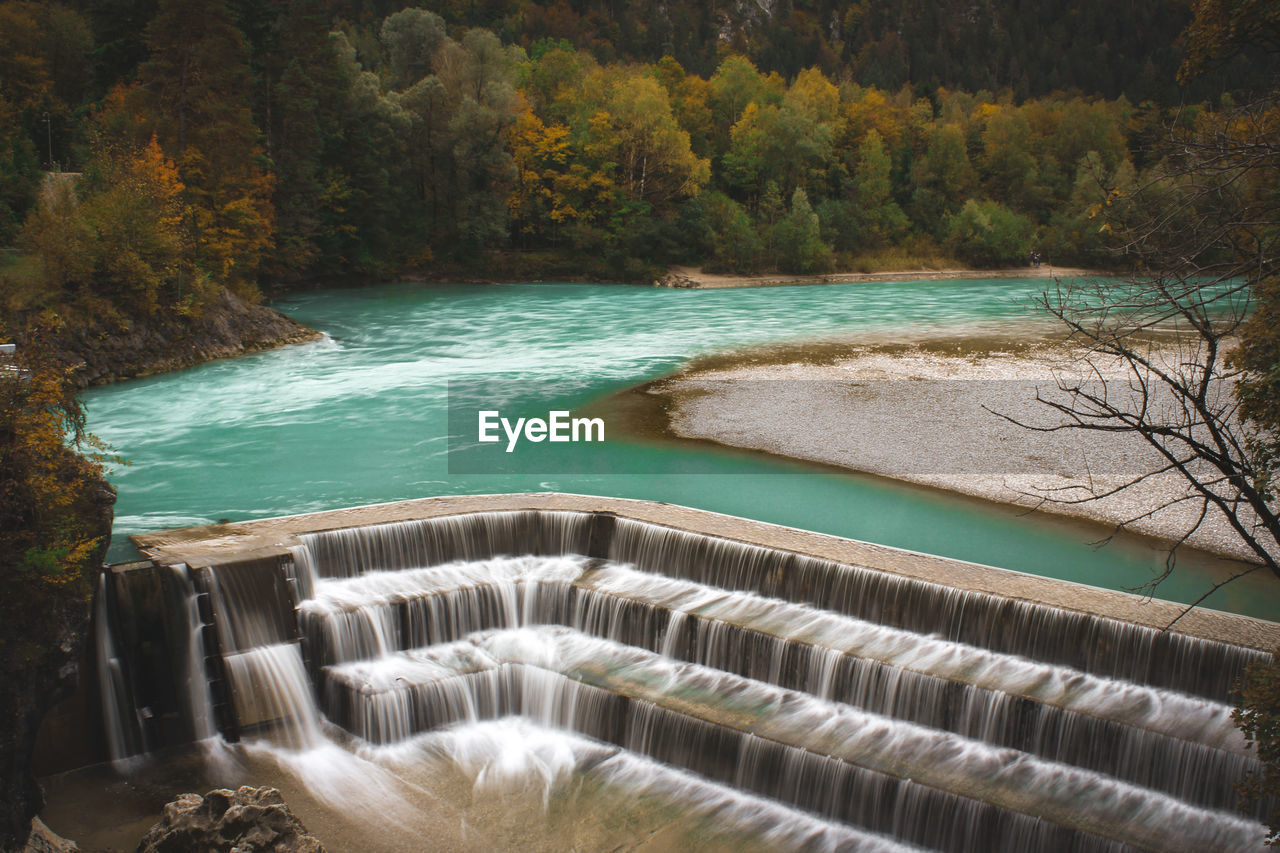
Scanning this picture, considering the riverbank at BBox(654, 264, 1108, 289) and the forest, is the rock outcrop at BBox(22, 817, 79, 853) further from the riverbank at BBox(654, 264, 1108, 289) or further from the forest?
the riverbank at BBox(654, 264, 1108, 289)

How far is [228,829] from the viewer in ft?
29.7

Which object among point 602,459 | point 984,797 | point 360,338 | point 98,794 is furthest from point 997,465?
point 360,338

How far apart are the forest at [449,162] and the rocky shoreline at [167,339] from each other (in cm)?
77

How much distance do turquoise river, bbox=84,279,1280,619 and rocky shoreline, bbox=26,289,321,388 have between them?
94 cm

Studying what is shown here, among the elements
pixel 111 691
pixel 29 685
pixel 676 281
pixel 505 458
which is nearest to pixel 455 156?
pixel 676 281

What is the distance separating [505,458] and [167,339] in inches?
672

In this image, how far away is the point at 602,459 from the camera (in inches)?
842

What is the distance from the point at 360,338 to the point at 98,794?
30.1m

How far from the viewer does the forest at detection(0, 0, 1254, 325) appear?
34.6m

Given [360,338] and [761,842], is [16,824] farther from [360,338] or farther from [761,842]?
[360,338]

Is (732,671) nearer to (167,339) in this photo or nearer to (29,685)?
(29,685)

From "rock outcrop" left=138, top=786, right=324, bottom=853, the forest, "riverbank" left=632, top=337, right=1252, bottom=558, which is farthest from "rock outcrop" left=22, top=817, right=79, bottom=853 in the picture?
the forest

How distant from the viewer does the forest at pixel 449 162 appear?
34.6 metres

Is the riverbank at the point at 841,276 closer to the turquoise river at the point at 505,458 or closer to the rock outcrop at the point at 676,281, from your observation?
the rock outcrop at the point at 676,281
